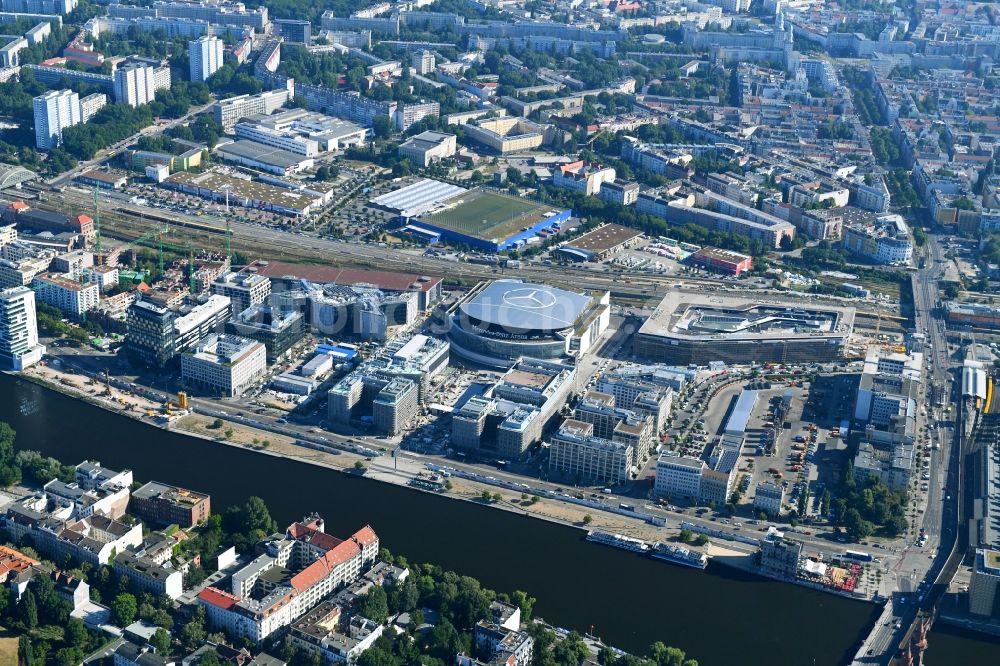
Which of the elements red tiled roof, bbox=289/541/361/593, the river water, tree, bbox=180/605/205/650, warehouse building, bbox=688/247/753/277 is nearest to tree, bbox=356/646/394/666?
red tiled roof, bbox=289/541/361/593

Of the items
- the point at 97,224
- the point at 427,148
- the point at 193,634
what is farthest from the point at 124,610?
the point at 427,148

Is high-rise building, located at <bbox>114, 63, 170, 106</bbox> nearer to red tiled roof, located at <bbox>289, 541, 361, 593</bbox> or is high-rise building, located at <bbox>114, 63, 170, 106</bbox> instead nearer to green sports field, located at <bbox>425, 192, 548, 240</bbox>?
green sports field, located at <bbox>425, 192, 548, 240</bbox>

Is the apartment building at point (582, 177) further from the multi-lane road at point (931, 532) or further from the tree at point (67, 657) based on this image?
the tree at point (67, 657)

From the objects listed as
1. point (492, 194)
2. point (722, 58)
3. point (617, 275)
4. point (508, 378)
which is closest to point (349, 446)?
point (508, 378)

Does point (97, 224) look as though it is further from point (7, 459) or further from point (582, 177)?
point (582, 177)

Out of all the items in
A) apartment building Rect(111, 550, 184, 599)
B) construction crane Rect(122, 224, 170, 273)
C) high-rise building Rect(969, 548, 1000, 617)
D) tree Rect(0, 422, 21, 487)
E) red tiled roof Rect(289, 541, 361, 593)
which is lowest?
construction crane Rect(122, 224, 170, 273)

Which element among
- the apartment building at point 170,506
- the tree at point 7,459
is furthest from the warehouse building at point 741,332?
the tree at point 7,459
